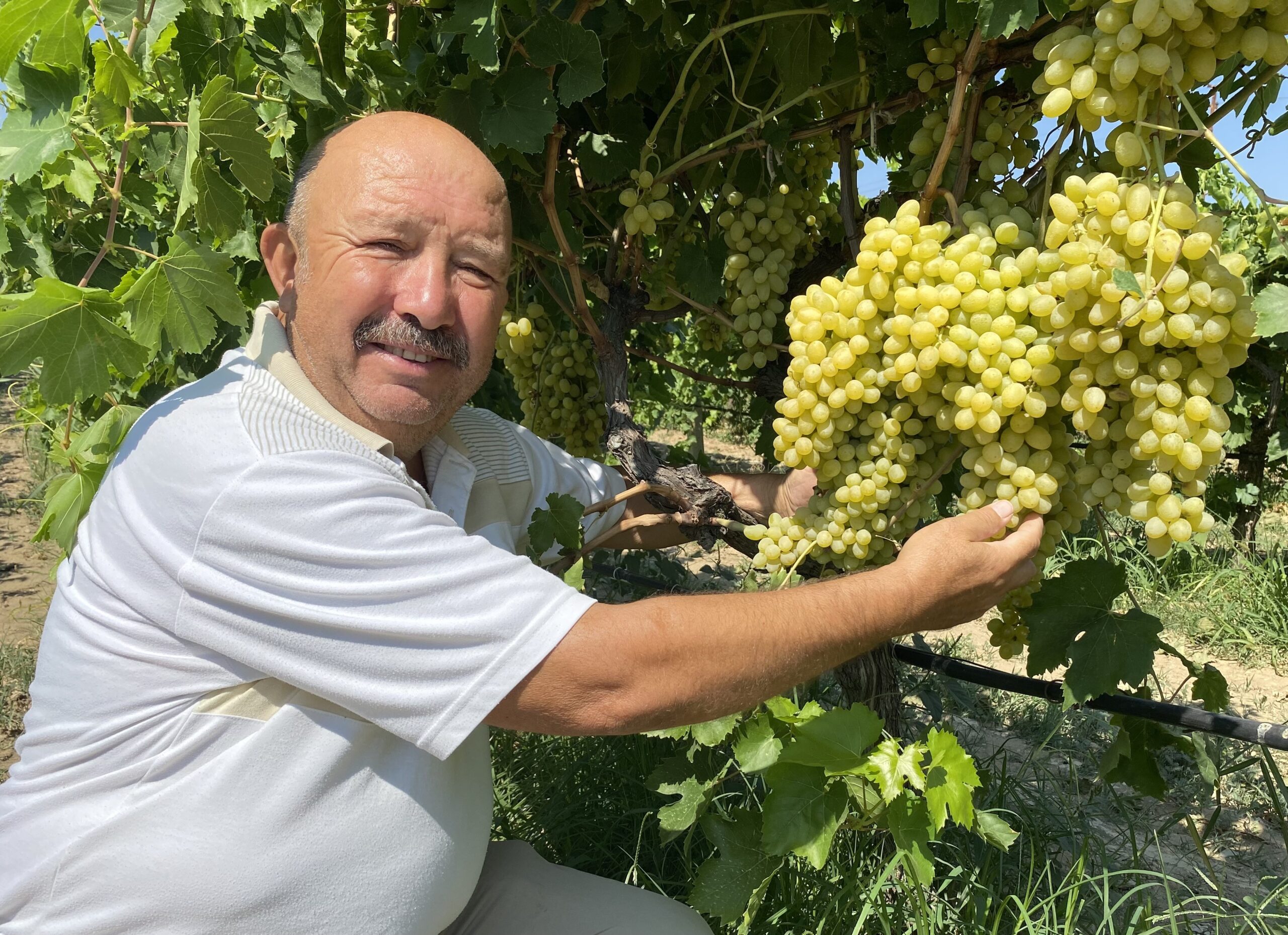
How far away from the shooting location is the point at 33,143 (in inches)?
73.8

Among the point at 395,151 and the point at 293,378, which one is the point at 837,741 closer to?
the point at 293,378

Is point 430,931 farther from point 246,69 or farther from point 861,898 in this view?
point 246,69

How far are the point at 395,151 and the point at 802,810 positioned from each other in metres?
1.35

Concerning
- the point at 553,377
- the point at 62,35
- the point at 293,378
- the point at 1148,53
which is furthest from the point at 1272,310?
the point at 62,35

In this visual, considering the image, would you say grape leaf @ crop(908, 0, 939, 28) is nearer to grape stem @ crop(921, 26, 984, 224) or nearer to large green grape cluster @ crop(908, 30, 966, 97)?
grape stem @ crop(921, 26, 984, 224)

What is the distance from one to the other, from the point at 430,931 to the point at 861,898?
0.96 m

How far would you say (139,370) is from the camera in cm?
168

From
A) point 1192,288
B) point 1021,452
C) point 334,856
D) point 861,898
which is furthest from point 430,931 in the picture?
point 1192,288

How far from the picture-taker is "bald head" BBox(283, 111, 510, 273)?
1.81m

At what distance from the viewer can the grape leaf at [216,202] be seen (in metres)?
1.83

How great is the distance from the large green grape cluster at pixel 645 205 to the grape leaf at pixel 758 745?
1.03m

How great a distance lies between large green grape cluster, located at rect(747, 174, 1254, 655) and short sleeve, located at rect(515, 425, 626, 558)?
78 cm

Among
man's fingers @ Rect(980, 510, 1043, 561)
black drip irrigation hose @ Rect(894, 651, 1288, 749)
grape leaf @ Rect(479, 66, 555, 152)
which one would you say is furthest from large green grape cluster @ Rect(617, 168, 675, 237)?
black drip irrigation hose @ Rect(894, 651, 1288, 749)

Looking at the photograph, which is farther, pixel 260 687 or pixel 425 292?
pixel 425 292
